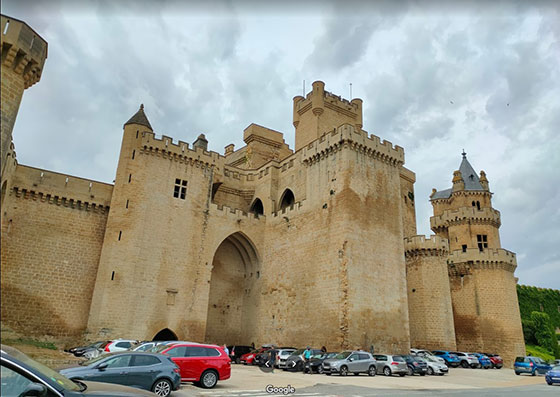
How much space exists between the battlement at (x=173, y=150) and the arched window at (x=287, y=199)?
550 cm

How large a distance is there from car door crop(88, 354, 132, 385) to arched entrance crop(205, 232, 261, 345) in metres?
19.8

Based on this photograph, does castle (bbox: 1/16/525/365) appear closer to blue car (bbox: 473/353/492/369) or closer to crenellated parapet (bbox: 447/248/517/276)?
crenellated parapet (bbox: 447/248/517/276)

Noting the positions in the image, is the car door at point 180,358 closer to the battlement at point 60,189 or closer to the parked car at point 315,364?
the parked car at point 315,364

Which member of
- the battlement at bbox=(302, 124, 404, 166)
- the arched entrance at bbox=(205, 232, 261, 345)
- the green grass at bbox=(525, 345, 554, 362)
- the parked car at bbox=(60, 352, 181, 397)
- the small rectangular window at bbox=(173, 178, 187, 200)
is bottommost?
the parked car at bbox=(60, 352, 181, 397)

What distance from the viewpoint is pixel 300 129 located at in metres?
33.6

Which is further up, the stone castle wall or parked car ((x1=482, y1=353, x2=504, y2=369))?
the stone castle wall

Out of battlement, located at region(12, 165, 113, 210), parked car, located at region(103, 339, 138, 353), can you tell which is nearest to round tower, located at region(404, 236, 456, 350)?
parked car, located at region(103, 339, 138, 353)

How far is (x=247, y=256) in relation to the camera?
3086 centimetres

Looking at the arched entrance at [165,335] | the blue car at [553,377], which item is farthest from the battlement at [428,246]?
the arched entrance at [165,335]

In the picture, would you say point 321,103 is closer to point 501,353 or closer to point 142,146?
point 142,146

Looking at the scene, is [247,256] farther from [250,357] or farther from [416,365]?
[416,365]

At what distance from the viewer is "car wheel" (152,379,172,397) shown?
30.8 feet

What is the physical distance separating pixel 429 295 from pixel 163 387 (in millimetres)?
23752

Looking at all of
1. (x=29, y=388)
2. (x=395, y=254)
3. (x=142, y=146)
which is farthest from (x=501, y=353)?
(x=29, y=388)
